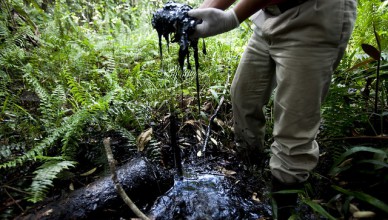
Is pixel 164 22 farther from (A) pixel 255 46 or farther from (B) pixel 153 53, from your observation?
(B) pixel 153 53

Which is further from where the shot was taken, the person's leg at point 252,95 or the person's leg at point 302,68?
the person's leg at point 252,95

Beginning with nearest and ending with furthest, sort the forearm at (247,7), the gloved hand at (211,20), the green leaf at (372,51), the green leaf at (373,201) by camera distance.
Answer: the green leaf at (373,201), the forearm at (247,7), the gloved hand at (211,20), the green leaf at (372,51)

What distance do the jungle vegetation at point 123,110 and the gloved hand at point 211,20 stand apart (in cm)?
120

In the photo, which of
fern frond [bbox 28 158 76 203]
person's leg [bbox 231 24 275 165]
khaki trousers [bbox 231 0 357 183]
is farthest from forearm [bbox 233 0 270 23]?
fern frond [bbox 28 158 76 203]


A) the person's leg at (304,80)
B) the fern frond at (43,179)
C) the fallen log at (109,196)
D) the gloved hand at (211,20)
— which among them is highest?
the gloved hand at (211,20)

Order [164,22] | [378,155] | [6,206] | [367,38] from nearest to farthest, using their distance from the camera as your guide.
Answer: [6,206]
[164,22]
[378,155]
[367,38]

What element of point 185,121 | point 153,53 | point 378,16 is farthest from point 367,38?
point 153,53

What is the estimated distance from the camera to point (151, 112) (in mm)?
3293

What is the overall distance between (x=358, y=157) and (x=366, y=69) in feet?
3.60

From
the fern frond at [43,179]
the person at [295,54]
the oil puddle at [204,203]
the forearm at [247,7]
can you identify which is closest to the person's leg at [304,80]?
the person at [295,54]

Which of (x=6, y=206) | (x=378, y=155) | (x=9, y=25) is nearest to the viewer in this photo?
(x=6, y=206)

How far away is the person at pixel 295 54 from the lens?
178 cm

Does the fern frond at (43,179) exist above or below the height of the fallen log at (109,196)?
above

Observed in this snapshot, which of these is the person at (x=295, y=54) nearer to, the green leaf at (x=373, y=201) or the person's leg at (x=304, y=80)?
the person's leg at (x=304, y=80)
